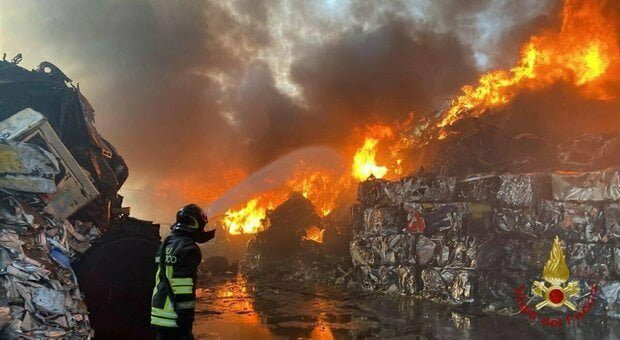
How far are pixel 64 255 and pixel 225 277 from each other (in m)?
8.71

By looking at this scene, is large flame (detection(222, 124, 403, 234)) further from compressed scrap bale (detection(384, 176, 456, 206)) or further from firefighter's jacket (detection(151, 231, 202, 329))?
firefighter's jacket (detection(151, 231, 202, 329))

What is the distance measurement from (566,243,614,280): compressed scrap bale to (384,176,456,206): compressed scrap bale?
9.08 feet

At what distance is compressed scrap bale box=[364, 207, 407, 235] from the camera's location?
35.1 ft

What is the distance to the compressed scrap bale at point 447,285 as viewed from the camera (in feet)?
28.9

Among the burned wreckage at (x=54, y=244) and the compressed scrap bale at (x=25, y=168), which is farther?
the compressed scrap bale at (x=25, y=168)

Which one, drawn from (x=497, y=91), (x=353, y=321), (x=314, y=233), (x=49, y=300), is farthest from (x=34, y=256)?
(x=497, y=91)

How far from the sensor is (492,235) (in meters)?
8.88

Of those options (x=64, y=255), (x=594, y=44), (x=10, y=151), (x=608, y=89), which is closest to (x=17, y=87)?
(x=10, y=151)

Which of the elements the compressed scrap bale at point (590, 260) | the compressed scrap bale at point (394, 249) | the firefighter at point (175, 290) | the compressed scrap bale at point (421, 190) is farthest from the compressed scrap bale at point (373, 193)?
the firefighter at point (175, 290)

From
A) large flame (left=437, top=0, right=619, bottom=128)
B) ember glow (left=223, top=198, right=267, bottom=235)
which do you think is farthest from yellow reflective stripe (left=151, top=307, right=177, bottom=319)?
ember glow (left=223, top=198, right=267, bottom=235)

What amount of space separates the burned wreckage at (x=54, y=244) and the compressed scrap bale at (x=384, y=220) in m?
6.80

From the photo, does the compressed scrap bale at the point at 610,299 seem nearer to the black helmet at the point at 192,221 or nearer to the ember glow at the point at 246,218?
the black helmet at the point at 192,221

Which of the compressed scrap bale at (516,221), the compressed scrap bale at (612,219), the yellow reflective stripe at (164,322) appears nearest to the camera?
the yellow reflective stripe at (164,322)

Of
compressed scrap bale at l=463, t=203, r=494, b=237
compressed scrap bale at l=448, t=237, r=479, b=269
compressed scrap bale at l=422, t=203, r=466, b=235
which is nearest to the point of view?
compressed scrap bale at l=448, t=237, r=479, b=269
